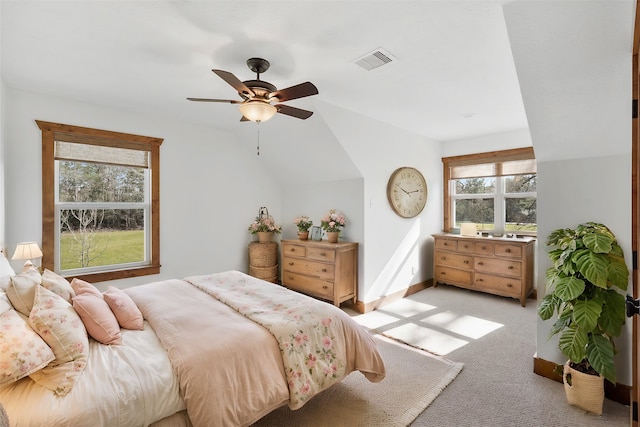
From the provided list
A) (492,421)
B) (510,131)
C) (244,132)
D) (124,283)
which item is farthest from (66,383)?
(510,131)

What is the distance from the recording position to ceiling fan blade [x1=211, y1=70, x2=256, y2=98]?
189cm

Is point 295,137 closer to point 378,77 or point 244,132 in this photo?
point 244,132

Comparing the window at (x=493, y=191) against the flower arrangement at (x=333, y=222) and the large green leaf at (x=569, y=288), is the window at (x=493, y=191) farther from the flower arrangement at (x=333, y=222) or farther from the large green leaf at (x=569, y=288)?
the large green leaf at (x=569, y=288)

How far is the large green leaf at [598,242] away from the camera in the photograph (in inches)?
72.4

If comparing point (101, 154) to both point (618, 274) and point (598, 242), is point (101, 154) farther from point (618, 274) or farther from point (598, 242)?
point (618, 274)

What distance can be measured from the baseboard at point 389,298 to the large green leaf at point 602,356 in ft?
7.57

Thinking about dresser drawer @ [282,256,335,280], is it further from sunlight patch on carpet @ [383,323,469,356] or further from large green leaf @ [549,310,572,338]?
large green leaf @ [549,310,572,338]

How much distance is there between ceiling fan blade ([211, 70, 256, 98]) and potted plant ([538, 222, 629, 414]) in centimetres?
249

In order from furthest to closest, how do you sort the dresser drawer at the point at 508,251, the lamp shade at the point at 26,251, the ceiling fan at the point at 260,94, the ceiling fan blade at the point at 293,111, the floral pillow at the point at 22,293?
the dresser drawer at the point at 508,251
the lamp shade at the point at 26,251
the ceiling fan blade at the point at 293,111
the ceiling fan at the point at 260,94
the floral pillow at the point at 22,293

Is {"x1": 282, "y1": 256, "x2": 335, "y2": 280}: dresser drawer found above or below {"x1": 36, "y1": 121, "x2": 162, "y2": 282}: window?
below

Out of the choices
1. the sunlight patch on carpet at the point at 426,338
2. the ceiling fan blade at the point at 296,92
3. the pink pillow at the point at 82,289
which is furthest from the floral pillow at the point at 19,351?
the sunlight patch on carpet at the point at 426,338

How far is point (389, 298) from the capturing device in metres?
4.23

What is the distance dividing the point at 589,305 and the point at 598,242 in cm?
41

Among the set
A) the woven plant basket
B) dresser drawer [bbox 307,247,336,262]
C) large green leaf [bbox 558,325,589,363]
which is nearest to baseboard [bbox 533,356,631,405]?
the woven plant basket
